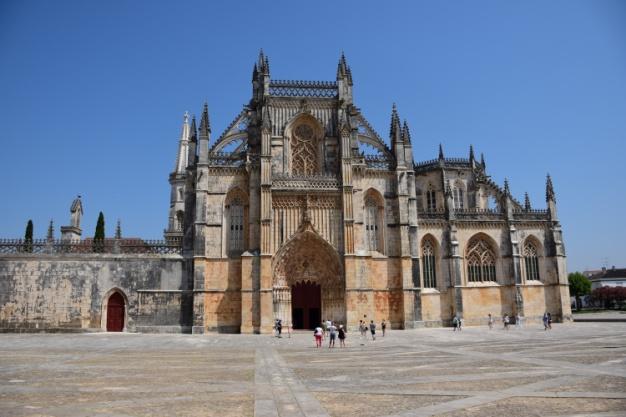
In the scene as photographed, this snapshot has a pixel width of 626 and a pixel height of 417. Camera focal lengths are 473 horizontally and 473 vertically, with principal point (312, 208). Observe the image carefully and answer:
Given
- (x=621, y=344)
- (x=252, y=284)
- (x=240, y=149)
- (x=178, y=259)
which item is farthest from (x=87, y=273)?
(x=621, y=344)

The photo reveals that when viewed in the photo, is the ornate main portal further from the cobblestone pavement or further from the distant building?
the distant building

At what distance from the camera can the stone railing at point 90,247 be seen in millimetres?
33969

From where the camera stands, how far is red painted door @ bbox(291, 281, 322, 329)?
37.1m

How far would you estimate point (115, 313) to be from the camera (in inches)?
1348

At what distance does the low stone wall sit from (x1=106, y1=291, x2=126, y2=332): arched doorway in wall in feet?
1.39

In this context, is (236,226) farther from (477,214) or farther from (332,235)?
(477,214)

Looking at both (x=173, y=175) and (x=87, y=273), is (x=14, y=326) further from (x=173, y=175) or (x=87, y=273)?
(x=173, y=175)

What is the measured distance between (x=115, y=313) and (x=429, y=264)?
1001 inches

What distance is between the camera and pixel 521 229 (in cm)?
4300

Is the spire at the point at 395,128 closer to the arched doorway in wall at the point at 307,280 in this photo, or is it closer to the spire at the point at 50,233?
the arched doorway in wall at the point at 307,280

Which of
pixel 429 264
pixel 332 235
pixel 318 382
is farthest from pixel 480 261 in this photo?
pixel 318 382

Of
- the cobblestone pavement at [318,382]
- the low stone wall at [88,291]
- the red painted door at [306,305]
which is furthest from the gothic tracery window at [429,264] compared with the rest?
the low stone wall at [88,291]

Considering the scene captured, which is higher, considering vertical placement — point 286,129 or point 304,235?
point 286,129

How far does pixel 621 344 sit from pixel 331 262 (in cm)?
1901
